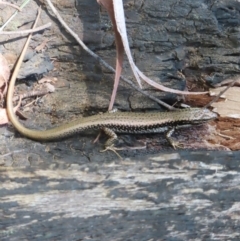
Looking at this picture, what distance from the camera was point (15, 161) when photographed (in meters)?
2.05

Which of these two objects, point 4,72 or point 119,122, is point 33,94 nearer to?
point 4,72

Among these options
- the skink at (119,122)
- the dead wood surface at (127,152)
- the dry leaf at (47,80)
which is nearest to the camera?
the dead wood surface at (127,152)

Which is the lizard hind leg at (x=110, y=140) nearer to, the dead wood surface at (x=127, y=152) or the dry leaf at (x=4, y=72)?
the dead wood surface at (x=127, y=152)

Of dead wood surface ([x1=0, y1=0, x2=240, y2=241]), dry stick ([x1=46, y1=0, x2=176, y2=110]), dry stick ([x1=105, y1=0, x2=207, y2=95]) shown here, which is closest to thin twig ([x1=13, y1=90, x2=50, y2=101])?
dead wood surface ([x1=0, y1=0, x2=240, y2=241])

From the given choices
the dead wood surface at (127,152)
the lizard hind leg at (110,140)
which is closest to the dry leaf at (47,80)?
the dead wood surface at (127,152)

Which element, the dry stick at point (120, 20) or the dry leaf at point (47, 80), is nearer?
the dry stick at point (120, 20)

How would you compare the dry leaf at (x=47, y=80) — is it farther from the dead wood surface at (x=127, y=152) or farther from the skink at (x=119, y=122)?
the skink at (x=119, y=122)

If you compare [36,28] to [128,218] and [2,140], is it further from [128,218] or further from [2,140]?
[128,218]

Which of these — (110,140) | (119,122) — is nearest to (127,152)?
(110,140)

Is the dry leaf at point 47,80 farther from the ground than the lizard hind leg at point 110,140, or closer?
farther from the ground

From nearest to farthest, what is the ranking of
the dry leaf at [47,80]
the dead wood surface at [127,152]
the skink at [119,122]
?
the dead wood surface at [127,152], the skink at [119,122], the dry leaf at [47,80]

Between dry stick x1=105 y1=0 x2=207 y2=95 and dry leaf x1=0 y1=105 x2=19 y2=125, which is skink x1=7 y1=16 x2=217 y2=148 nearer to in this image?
dry leaf x1=0 y1=105 x2=19 y2=125

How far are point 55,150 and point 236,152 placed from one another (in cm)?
80

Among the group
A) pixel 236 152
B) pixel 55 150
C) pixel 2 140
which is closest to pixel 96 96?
pixel 55 150
